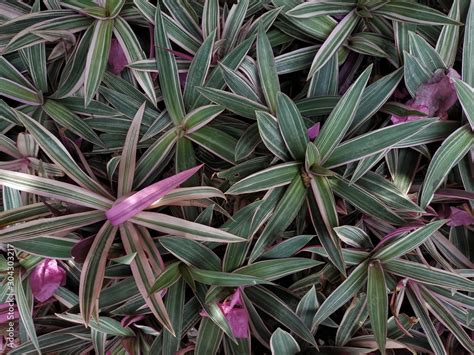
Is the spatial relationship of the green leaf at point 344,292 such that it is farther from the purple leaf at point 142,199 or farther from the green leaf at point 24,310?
the green leaf at point 24,310

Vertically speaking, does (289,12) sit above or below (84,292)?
above

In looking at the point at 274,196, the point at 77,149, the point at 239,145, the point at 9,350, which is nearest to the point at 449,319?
the point at 274,196

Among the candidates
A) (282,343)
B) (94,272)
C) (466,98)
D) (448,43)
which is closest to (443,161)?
(466,98)

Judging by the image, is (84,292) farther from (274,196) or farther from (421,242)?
(421,242)

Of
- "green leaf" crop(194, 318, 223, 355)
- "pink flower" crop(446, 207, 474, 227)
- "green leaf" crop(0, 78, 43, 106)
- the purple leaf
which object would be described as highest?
"green leaf" crop(0, 78, 43, 106)

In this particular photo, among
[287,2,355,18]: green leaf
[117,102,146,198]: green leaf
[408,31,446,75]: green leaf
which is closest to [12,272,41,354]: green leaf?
[117,102,146,198]: green leaf

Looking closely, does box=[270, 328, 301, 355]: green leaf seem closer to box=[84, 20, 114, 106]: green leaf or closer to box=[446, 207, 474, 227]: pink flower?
box=[446, 207, 474, 227]: pink flower

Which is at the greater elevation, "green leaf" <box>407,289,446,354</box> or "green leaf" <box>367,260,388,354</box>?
"green leaf" <box>367,260,388,354</box>
